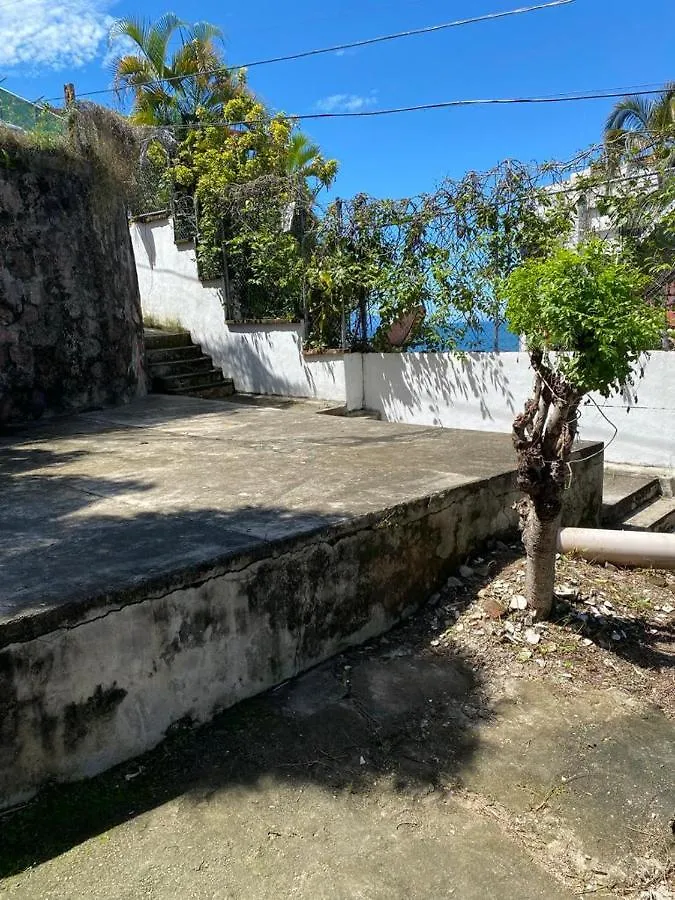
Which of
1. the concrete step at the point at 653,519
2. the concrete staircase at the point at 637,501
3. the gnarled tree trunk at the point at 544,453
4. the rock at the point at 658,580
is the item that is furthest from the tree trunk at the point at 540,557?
the concrete step at the point at 653,519

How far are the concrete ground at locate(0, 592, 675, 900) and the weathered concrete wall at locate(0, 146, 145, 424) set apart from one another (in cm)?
471

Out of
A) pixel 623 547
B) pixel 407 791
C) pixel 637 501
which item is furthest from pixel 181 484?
pixel 637 501

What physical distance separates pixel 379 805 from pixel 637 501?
407 centimetres

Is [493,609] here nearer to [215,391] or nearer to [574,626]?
[574,626]

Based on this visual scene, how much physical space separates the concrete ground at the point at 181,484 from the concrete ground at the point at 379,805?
689 mm

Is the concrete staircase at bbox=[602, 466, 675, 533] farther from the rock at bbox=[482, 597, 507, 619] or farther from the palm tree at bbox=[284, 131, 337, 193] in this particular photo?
the palm tree at bbox=[284, 131, 337, 193]

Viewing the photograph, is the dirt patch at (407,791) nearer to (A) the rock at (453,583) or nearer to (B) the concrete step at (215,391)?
(A) the rock at (453,583)

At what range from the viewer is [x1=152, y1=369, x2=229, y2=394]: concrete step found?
8680 millimetres

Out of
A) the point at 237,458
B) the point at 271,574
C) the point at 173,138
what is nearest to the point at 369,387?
the point at 237,458

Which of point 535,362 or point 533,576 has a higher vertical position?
point 535,362

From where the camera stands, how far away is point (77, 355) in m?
6.74

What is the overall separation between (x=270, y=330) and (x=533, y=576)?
642cm

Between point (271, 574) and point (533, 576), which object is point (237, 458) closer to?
point (271, 574)

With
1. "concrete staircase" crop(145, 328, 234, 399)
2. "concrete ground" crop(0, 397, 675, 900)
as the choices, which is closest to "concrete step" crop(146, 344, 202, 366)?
"concrete staircase" crop(145, 328, 234, 399)
